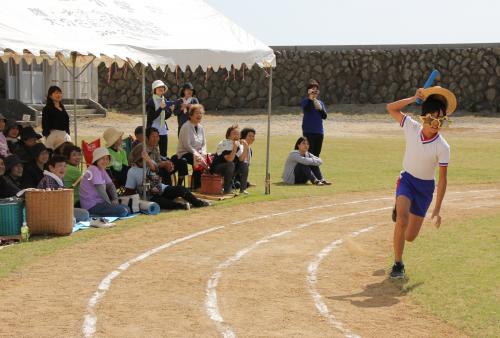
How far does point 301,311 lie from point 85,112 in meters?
30.1

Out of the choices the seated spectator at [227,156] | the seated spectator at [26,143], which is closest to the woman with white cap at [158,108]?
the seated spectator at [227,156]

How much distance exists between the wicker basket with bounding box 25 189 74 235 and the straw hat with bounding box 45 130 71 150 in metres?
4.10

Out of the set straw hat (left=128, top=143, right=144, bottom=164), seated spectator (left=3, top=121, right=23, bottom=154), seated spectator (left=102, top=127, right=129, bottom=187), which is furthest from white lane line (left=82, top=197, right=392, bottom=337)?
seated spectator (left=3, top=121, right=23, bottom=154)

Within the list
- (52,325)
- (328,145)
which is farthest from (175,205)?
(328,145)

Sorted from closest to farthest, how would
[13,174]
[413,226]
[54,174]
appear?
1. [413,226]
2. [54,174]
3. [13,174]

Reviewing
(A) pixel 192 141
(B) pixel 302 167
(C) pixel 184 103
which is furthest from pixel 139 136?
(B) pixel 302 167

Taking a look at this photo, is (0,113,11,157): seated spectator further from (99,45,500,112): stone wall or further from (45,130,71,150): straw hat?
(99,45,500,112): stone wall

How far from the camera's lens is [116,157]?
14797mm

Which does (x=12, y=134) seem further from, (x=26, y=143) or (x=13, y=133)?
(x=26, y=143)

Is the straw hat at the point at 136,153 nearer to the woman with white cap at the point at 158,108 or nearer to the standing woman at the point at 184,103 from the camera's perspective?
the woman with white cap at the point at 158,108

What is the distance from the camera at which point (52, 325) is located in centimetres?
744

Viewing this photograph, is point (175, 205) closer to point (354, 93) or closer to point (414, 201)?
point (414, 201)

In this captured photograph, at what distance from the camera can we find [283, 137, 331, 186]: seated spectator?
1761 centimetres

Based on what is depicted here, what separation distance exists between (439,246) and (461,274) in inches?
66.6
